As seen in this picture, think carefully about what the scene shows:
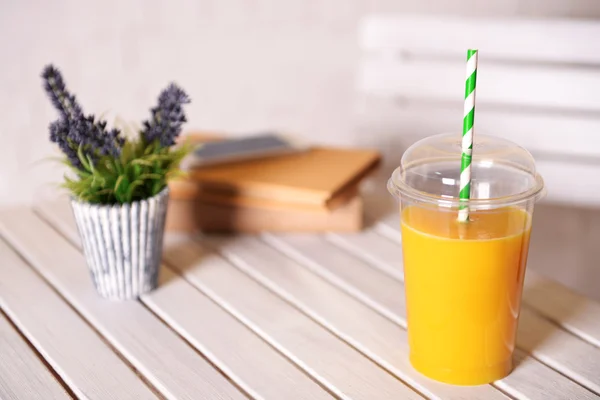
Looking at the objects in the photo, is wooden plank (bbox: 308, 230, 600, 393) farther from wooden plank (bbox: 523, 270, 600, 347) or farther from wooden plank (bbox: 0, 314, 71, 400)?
wooden plank (bbox: 0, 314, 71, 400)

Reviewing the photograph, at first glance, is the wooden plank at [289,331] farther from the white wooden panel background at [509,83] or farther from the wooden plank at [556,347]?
the white wooden panel background at [509,83]

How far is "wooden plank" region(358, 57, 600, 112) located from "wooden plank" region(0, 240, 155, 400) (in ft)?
2.94

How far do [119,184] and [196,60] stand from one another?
109cm

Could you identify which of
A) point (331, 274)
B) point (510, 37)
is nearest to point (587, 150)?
point (510, 37)

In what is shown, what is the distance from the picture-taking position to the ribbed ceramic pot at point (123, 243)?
0.92 m

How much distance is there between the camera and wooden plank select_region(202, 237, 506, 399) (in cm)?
80

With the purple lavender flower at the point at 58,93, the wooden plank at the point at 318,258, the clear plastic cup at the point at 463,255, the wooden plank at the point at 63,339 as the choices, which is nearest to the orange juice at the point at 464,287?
the clear plastic cup at the point at 463,255

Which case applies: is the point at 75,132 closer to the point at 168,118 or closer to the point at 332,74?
the point at 168,118

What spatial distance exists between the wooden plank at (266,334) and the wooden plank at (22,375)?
16cm

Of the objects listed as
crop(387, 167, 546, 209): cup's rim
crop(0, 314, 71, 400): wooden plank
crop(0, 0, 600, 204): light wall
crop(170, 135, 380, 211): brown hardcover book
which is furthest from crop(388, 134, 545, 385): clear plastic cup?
crop(0, 0, 600, 204): light wall

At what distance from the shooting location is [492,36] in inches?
61.3

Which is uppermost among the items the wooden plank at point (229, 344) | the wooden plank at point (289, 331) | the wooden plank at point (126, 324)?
the wooden plank at point (126, 324)

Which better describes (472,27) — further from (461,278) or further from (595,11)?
(461,278)

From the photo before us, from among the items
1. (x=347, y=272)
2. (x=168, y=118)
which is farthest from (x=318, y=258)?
(x=168, y=118)
